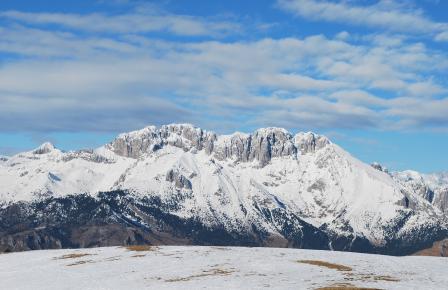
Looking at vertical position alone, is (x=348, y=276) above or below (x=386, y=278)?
above

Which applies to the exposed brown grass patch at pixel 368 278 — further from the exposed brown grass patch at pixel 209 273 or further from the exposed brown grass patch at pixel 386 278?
the exposed brown grass patch at pixel 209 273

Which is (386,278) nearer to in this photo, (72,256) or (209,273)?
(209,273)

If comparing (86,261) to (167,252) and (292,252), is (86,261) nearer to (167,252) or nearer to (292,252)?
(167,252)

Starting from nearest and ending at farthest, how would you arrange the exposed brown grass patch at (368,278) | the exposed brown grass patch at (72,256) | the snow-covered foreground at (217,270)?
1. the snow-covered foreground at (217,270)
2. the exposed brown grass patch at (368,278)
3. the exposed brown grass patch at (72,256)

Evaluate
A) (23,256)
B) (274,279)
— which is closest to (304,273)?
(274,279)

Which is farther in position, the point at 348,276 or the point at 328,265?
the point at 328,265

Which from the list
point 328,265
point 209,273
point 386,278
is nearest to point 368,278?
point 386,278

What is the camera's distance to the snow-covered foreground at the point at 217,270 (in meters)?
80.0

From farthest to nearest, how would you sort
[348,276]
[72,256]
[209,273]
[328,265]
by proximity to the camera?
[72,256], [328,265], [209,273], [348,276]

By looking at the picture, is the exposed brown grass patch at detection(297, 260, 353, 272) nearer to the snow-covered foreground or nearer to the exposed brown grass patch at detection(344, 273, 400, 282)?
the snow-covered foreground

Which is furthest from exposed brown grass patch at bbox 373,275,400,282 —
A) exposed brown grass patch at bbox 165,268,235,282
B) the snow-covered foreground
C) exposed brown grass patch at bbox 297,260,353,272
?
exposed brown grass patch at bbox 165,268,235,282

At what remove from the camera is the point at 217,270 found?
301 feet

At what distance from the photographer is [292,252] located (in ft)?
369

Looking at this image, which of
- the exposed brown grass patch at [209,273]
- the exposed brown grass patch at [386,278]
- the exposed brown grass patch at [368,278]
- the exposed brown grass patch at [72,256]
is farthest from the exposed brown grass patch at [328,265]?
the exposed brown grass patch at [72,256]
